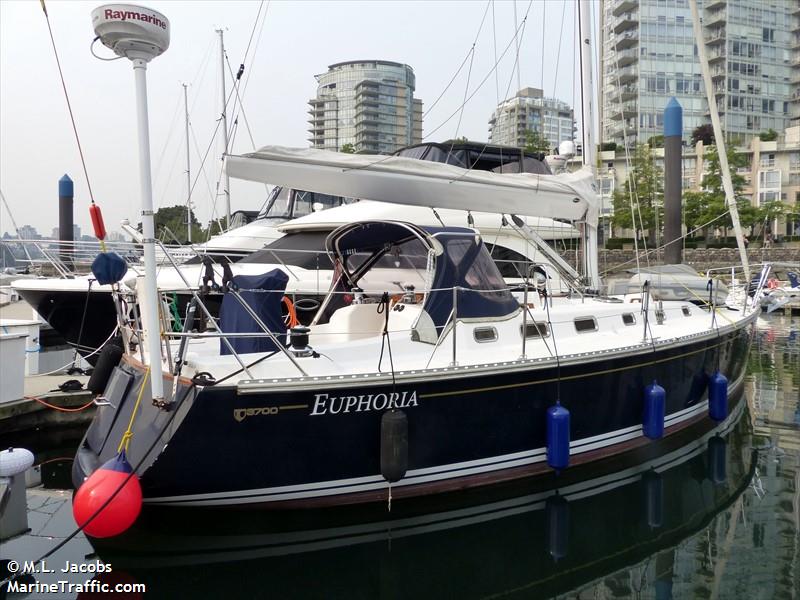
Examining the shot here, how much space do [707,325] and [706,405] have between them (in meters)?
1.08

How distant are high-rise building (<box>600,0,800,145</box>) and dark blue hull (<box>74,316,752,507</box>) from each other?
49832mm

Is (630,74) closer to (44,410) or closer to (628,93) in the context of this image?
(628,93)

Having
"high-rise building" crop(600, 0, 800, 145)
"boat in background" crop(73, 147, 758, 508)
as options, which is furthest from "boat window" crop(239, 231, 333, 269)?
"high-rise building" crop(600, 0, 800, 145)

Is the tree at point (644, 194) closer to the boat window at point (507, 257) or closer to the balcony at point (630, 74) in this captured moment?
the balcony at point (630, 74)

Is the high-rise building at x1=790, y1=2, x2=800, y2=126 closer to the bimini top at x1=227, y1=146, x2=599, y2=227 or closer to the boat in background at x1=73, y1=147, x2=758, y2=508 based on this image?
the bimini top at x1=227, y1=146, x2=599, y2=227

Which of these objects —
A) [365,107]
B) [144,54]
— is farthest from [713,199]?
[144,54]

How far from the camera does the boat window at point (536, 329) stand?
6.35m

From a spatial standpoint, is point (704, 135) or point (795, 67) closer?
point (704, 135)

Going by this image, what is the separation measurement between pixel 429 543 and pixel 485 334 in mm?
1997

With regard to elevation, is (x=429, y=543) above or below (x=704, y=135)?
below

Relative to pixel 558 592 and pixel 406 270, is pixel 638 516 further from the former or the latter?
pixel 406 270

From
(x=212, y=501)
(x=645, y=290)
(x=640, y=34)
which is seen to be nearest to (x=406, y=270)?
(x=645, y=290)

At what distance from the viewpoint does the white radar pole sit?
398 cm

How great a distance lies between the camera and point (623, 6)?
53.7m
